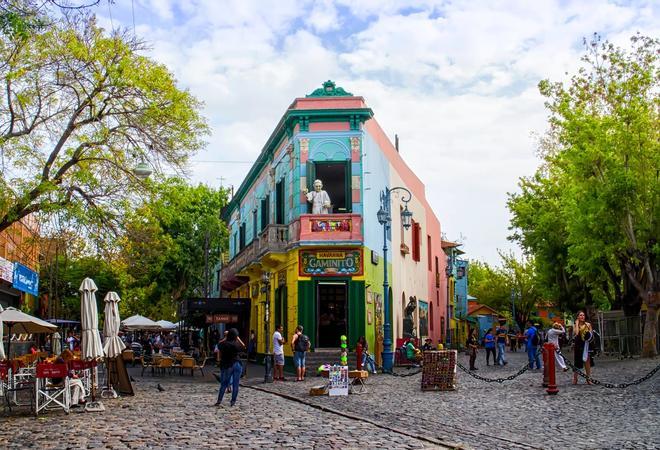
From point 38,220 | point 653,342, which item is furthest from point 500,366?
point 38,220

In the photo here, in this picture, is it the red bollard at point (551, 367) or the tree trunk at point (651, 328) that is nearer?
the red bollard at point (551, 367)

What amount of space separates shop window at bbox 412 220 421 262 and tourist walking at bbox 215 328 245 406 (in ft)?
73.6

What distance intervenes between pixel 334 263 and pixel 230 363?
11.1 m

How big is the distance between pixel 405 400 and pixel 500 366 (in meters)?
14.4

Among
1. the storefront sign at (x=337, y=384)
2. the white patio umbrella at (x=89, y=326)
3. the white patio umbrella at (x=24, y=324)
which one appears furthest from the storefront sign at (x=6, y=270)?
the storefront sign at (x=337, y=384)

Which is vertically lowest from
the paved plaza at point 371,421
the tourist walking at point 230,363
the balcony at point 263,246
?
the paved plaza at point 371,421

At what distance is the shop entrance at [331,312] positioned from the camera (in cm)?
2675

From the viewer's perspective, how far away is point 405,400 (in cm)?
1642

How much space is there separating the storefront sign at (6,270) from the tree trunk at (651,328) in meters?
24.1

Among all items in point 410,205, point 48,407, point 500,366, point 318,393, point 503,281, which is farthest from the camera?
point 503,281

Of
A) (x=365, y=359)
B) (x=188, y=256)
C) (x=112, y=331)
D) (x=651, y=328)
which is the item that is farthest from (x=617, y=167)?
(x=188, y=256)

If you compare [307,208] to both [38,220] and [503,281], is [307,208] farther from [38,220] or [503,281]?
[503,281]

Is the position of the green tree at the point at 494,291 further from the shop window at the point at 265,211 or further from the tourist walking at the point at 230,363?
the tourist walking at the point at 230,363

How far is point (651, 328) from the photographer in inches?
1182
